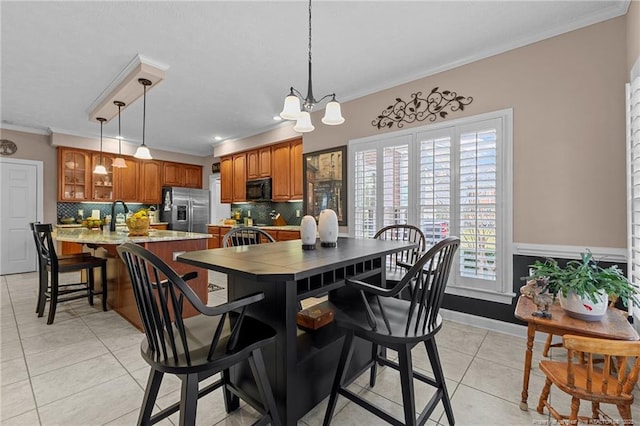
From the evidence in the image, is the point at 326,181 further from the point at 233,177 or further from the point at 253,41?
the point at 233,177

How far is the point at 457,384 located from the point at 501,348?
0.78 meters

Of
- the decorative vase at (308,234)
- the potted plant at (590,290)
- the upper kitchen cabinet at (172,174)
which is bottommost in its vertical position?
the potted plant at (590,290)

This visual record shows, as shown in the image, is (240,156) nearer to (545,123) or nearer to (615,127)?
(545,123)

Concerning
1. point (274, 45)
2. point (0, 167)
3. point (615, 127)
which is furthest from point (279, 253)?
point (0, 167)

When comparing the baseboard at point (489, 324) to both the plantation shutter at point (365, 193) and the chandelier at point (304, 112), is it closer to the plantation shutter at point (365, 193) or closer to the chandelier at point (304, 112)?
the plantation shutter at point (365, 193)

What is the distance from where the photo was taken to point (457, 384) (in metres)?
1.92

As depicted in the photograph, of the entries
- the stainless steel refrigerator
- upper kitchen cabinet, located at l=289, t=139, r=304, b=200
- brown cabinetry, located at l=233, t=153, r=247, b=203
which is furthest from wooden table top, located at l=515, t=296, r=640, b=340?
the stainless steel refrigerator

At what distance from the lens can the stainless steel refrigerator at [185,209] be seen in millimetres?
6441

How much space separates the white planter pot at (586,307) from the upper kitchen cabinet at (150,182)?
7.41m

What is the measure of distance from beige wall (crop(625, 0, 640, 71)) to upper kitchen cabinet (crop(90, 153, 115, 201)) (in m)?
7.58

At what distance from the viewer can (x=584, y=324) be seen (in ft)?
5.18

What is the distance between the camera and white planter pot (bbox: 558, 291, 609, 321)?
5.27ft

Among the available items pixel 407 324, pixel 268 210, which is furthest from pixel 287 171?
pixel 407 324

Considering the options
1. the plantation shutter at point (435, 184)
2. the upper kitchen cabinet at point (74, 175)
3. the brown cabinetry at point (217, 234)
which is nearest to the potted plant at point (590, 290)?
the plantation shutter at point (435, 184)
